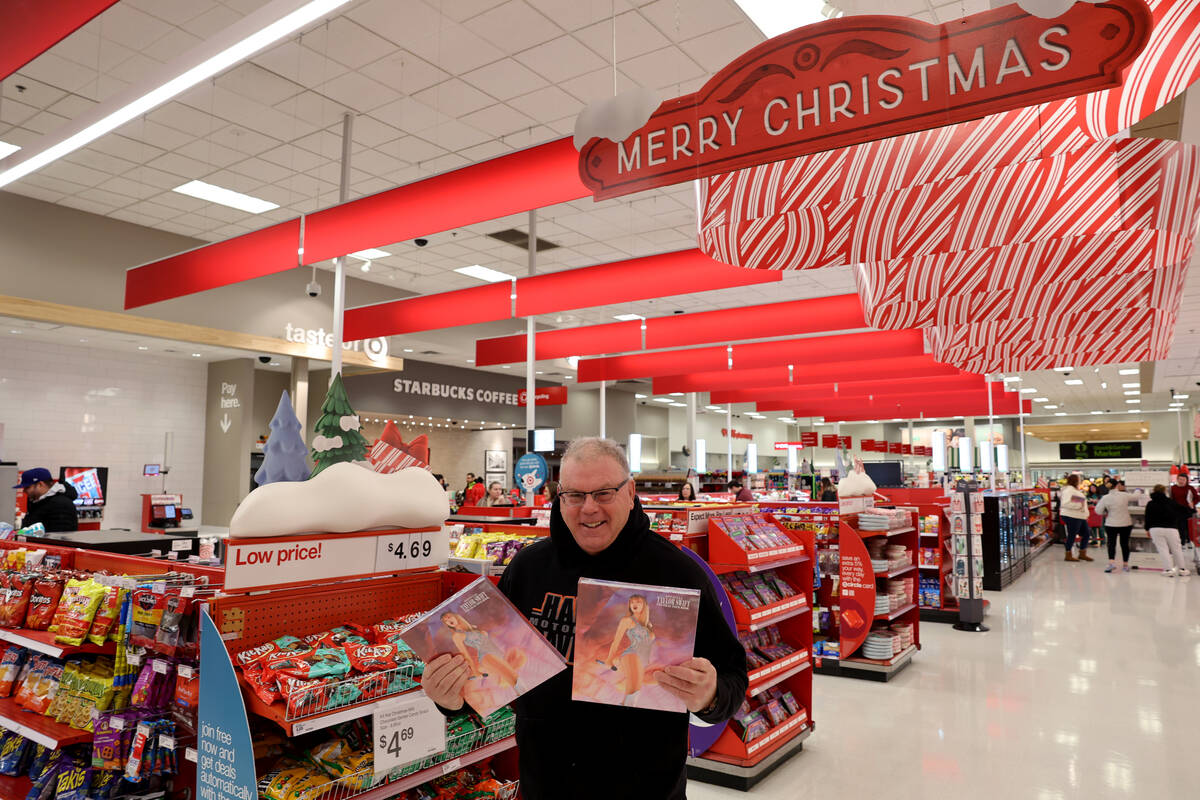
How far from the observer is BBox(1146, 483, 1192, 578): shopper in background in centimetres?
1266

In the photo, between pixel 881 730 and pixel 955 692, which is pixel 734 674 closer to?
pixel 881 730

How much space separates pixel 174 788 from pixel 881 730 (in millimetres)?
4288

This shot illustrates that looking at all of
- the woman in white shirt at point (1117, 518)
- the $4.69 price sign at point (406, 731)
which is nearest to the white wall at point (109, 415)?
the $4.69 price sign at point (406, 731)

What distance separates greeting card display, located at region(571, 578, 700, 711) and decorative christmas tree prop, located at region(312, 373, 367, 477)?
177cm

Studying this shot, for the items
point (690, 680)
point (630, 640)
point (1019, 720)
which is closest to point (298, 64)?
point (630, 640)

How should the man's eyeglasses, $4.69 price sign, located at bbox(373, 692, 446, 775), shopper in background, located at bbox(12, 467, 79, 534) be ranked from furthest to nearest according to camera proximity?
shopper in background, located at bbox(12, 467, 79, 534), $4.69 price sign, located at bbox(373, 692, 446, 775), the man's eyeglasses

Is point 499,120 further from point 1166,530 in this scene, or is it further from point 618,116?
point 1166,530

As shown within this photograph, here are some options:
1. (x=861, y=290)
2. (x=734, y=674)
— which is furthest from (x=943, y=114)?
(x=861, y=290)

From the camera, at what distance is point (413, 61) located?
5.82 m

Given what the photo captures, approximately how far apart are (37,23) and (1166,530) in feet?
51.6

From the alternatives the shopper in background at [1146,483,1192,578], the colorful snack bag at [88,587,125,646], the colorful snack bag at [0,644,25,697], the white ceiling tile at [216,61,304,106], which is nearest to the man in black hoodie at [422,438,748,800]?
the colorful snack bag at [88,587,125,646]

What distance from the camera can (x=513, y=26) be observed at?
5367mm

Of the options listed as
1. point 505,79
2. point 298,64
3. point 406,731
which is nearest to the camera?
point 406,731

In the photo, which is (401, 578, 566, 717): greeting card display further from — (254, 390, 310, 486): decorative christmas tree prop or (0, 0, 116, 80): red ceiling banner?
(0, 0, 116, 80): red ceiling banner
